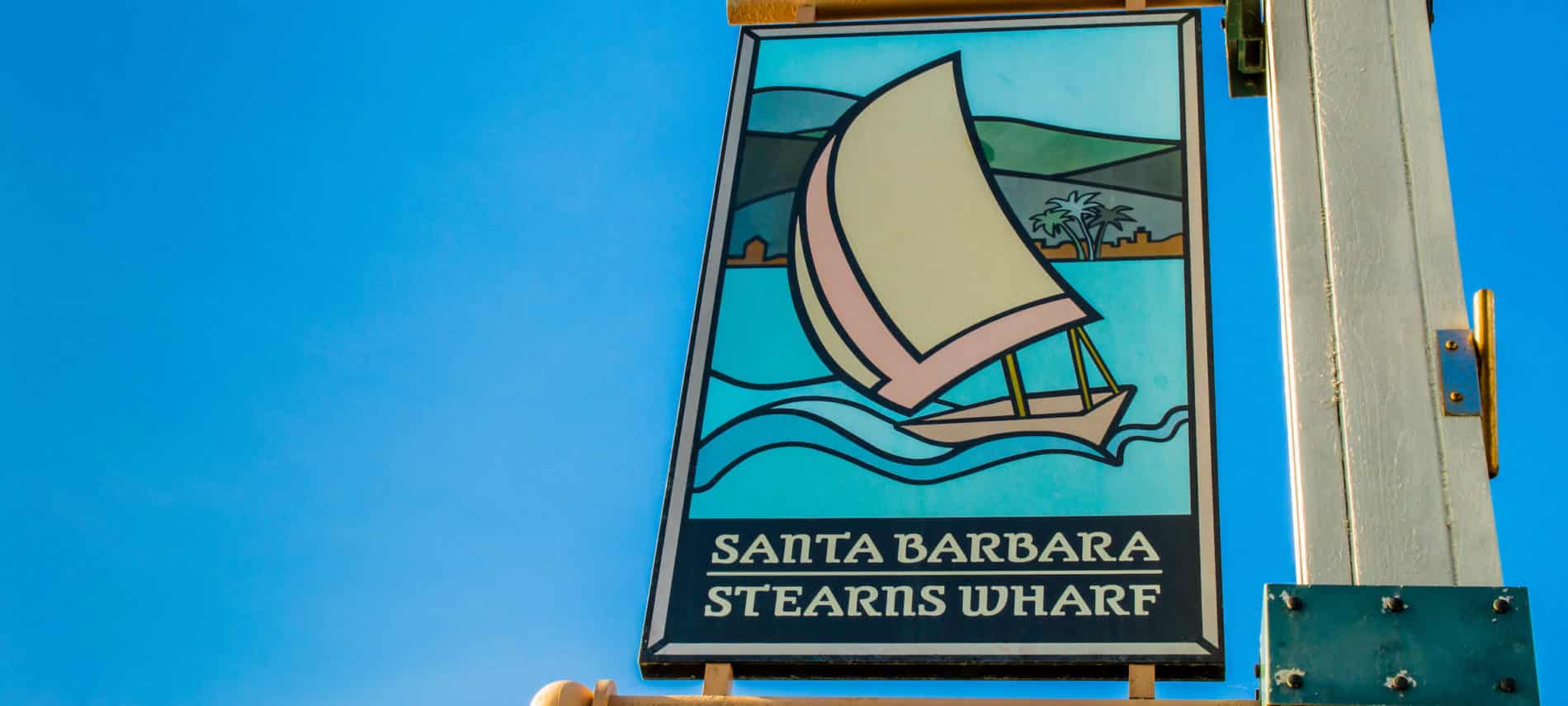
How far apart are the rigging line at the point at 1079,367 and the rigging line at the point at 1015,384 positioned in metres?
0.12

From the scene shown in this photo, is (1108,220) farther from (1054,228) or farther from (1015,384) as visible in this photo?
(1015,384)

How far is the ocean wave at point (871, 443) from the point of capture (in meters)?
3.71

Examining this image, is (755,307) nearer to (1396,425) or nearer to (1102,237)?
(1102,237)

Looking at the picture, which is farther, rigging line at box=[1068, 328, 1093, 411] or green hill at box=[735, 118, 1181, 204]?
green hill at box=[735, 118, 1181, 204]

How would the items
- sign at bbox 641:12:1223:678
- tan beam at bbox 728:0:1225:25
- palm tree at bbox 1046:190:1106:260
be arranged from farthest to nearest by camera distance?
tan beam at bbox 728:0:1225:25
palm tree at bbox 1046:190:1106:260
sign at bbox 641:12:1223:678

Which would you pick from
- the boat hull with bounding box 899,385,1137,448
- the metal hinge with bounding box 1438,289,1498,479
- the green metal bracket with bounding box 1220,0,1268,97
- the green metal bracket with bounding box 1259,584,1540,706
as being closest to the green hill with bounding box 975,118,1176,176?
the green metal bracket with bounding box 1220,0,1268,97

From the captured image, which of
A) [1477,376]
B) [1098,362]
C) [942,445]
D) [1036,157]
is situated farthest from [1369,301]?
[1036,157]

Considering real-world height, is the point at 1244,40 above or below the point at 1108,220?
above

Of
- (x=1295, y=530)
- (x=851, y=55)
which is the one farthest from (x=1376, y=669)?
(x=851, y=55)

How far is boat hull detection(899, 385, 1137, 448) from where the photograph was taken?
3.73m

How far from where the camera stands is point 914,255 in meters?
4.23

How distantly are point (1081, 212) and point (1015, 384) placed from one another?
0.51 metres

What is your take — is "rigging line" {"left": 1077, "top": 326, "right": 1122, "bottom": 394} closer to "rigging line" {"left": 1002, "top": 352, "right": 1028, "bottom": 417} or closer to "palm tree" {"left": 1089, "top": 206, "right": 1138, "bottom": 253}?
"rigging line" {"left": 1002, "top": 352, "right": 1028, "bottom": 417}

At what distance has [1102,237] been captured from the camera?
4078 millimetres
